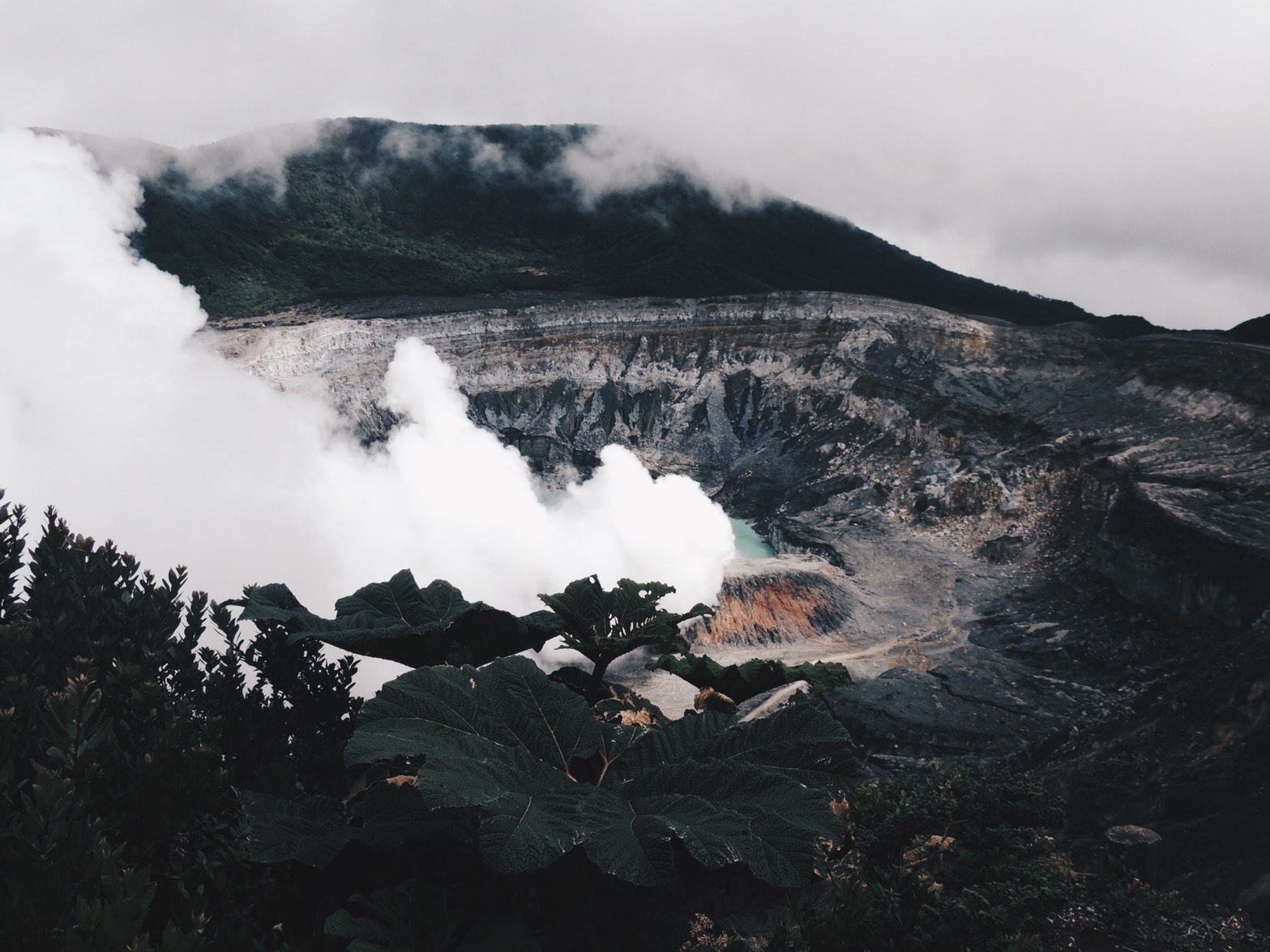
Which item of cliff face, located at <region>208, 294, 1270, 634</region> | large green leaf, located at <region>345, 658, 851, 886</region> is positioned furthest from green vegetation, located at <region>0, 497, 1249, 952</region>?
cliff face, located at <region>208, 294, 1270, 634</region>

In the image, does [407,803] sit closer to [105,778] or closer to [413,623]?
[105,778]

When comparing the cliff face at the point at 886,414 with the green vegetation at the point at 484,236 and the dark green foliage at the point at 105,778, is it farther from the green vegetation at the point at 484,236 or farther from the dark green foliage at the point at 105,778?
the dark green foliage at the point at 105,778

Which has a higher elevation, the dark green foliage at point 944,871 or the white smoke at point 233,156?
the white smoke at point 233,156

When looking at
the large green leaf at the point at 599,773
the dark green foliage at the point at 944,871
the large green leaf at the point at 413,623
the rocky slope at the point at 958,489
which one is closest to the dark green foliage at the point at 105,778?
the large green leaf at the point at 413,623

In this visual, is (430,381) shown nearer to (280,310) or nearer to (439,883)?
(280,310)

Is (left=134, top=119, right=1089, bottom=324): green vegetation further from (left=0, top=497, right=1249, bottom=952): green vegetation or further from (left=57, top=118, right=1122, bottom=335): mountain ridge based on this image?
(left=0, top=497, right=1249, bottom=952): green vegetation

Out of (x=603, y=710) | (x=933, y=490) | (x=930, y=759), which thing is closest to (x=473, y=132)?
(x=933, y=490)
